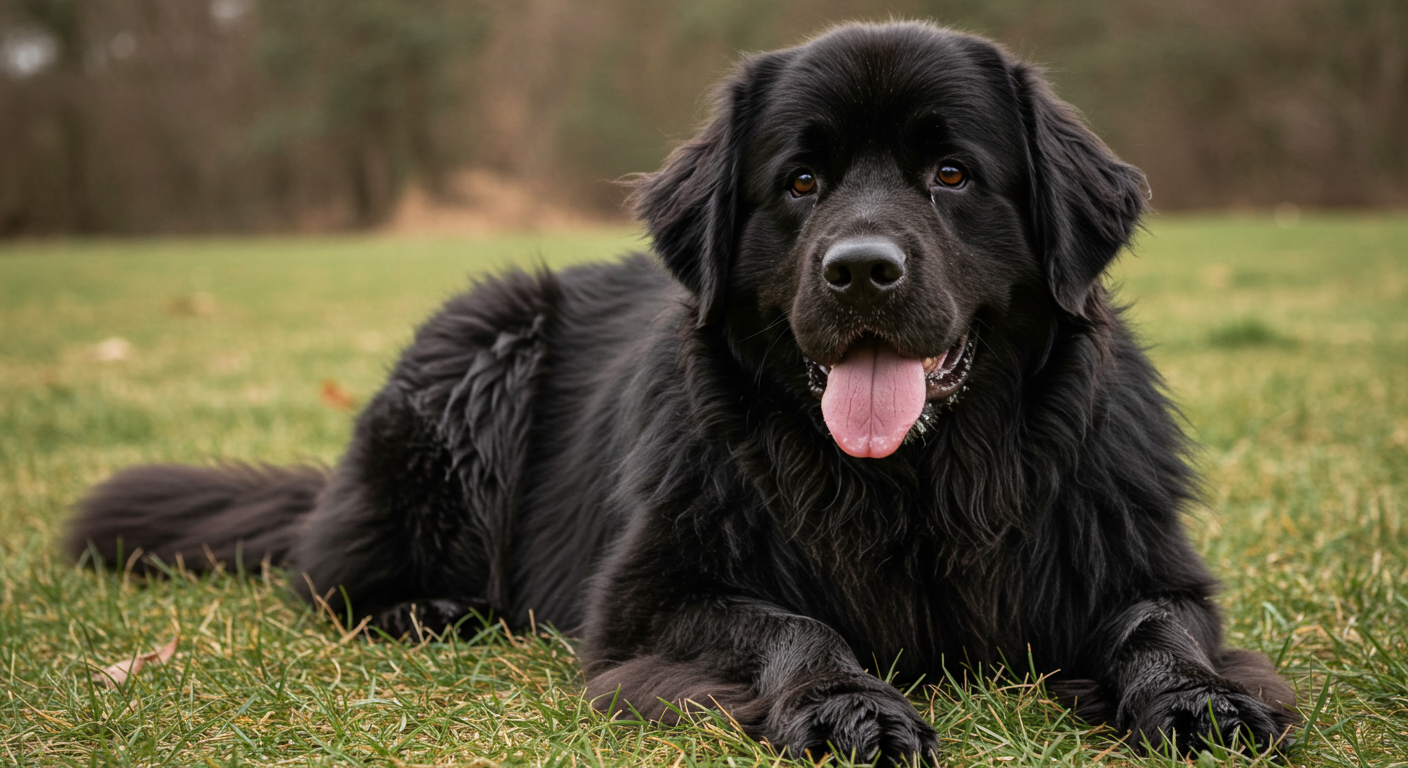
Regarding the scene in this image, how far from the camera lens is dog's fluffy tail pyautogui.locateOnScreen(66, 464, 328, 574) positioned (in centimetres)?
377

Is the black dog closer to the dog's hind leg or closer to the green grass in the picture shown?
the green grass

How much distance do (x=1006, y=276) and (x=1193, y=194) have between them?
103 feet

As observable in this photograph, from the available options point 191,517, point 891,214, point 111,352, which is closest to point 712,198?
point 891,214

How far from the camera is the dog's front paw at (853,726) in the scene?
2041mm

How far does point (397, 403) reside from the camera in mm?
3738

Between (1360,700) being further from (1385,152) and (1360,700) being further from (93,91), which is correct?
(93,91)

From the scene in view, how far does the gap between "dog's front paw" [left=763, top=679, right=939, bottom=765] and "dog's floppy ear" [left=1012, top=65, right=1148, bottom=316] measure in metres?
1.01

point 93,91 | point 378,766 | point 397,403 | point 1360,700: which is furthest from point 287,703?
point 93,91

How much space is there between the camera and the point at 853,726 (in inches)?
81.4

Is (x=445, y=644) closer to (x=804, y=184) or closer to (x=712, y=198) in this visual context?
(x=712, y=198)

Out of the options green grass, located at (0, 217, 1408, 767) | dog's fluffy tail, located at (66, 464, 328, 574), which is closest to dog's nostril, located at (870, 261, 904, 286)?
green grass, located at (0, 217, 1408, 767)

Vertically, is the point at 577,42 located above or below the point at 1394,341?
above

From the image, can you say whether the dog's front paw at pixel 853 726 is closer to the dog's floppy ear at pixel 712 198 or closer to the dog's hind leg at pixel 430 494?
the dog's floppy ear at pixel 712 198

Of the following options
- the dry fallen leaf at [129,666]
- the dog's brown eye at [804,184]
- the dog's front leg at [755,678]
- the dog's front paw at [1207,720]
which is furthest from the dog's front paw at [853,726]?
the dry fallen leaf at [129,666]
